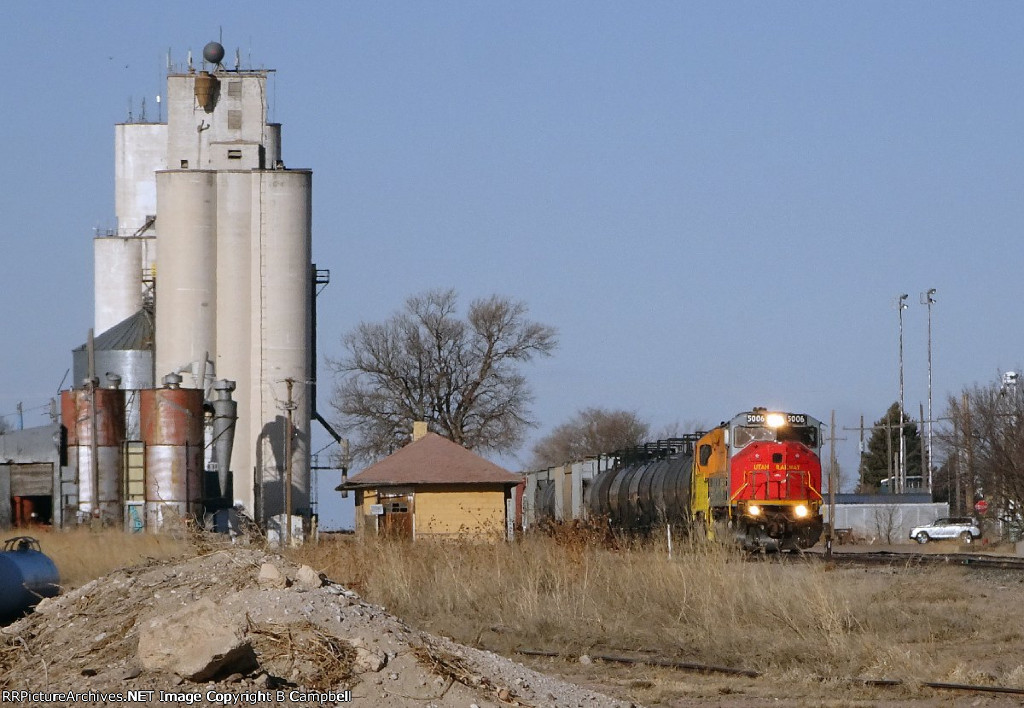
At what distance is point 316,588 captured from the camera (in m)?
11.2

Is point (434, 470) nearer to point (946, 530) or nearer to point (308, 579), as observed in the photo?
point (946, 530)

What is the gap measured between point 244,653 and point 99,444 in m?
50.7

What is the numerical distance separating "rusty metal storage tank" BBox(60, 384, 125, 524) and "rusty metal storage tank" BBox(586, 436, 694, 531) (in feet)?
77.5

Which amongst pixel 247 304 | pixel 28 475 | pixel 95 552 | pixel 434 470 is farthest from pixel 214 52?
pixel 95 552

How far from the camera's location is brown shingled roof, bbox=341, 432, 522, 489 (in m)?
43.4

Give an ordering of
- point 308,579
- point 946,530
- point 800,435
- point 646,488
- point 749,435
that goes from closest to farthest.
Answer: point 308,579
point 749,435
point 800,435
point 646,488
point 946,530

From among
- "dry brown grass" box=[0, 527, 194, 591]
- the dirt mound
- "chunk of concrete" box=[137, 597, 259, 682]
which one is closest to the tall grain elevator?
"dry brown grass" box=[0, 527, 194, 591]

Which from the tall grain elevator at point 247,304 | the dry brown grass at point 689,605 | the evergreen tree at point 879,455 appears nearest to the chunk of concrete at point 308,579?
the dry brown grass at point 689,605

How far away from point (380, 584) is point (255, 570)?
7200 millimetres

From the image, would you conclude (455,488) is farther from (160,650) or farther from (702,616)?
(160,650)

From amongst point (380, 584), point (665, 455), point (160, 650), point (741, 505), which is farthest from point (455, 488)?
point (160, 650)

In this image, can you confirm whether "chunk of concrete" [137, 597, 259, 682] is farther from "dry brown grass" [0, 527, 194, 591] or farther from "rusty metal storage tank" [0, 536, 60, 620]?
"dry brown grass" [0, 527, 194, 591]

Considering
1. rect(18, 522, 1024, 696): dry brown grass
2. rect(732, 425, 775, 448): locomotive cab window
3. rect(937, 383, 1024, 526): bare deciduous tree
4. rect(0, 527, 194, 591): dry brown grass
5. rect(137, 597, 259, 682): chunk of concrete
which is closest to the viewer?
rect(137, 597, 259, 682): chunk of concrete

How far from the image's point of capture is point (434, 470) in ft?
145
